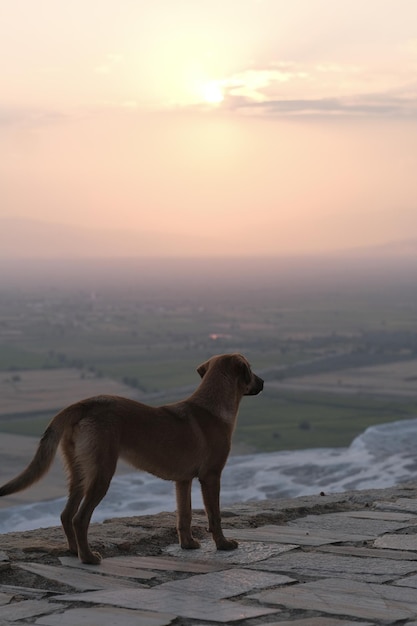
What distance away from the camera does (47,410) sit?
49562 mm

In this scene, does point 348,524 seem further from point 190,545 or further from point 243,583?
point 243,583

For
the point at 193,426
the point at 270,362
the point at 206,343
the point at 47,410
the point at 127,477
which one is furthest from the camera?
the point at 206,343

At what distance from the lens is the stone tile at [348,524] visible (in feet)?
25.0

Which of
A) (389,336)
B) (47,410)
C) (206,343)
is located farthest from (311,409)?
(389,336)

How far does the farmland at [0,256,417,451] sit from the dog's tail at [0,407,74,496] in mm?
33268

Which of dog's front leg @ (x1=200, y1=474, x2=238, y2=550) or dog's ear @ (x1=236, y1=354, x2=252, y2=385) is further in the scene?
dog's ear @ (x1=236, y1=354, x2=252, y2=385)

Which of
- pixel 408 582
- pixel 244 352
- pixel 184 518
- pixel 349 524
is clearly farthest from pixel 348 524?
pixel 244 352

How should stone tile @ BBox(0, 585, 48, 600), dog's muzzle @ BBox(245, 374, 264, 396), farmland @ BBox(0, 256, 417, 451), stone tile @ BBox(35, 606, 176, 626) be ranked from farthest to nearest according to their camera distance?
farmland @ BBox(0, 256, 417, 451)
dog's muzzle @ BBox(245, 374, 264, 396)
stone tile @ BBox(0, 585, 48, 600)
stone tile @ BBox(35, 606, 176, 626)

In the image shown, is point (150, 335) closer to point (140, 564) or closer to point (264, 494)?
point (264, 494)

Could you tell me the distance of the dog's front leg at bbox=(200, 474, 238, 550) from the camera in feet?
22.7

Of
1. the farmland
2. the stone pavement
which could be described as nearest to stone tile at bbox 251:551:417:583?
the stone pavement

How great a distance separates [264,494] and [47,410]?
114ft

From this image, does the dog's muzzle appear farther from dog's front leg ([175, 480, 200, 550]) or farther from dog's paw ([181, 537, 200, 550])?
dog's paw ([181, 537, 200, 550])

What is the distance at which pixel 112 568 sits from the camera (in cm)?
630
